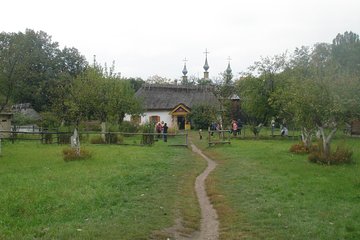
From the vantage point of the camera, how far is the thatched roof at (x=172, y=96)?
58.1m

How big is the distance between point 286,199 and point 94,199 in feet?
17.4

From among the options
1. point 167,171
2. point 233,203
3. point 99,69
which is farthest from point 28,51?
point 233,203

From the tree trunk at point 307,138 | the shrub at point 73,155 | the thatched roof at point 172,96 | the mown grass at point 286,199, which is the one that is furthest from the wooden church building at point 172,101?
the mown grass at point 286,199

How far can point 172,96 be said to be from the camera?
5984cm

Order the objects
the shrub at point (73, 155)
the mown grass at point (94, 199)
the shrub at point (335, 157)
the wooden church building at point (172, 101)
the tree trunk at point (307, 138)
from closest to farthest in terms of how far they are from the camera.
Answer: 1. the mown grass at point (94, 199)
2. the shrub at point (335, 157)
3. the shrub at point (73, 155)
4. the tree trunk at point (307, 138)
5. the wooden church building at point (172, 101)

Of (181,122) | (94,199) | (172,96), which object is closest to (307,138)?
(94,199)

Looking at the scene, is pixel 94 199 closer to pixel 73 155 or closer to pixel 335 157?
pixel 73 155

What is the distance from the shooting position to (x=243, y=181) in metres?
15.4

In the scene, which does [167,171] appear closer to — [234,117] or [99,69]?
[99,69]

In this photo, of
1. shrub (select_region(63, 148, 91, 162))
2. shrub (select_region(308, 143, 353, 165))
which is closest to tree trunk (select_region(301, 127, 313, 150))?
shrub (select_region(308, 143, 353, 165))

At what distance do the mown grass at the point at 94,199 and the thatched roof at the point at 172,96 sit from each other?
38473 millimetres

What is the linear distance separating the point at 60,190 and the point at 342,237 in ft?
25.3

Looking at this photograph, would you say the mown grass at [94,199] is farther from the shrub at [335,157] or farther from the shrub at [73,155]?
the shrub at [335,157]

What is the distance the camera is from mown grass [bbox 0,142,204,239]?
351 inches
